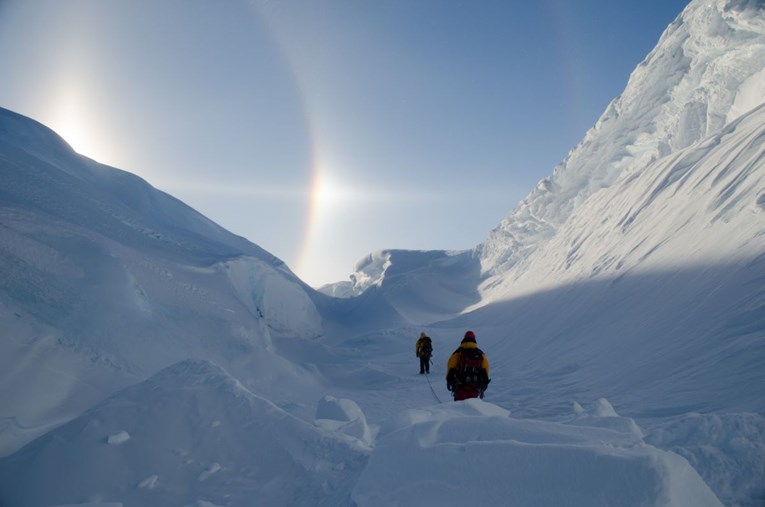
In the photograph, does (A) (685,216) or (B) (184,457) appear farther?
(A) (685,216)

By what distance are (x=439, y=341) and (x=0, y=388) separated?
61.7 feet

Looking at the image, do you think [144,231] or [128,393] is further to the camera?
[144,231]

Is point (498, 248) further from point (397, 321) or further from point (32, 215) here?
point (32, 215)

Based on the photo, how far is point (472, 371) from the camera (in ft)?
22.3

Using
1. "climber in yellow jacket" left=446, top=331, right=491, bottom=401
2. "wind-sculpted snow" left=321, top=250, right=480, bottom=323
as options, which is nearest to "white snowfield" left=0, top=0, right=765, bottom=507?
"climber in yellow jacket" left=446, top=331, right=491, bottom=401

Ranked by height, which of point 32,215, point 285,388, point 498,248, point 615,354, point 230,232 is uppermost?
point 498,248

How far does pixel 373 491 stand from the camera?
301 centimetres

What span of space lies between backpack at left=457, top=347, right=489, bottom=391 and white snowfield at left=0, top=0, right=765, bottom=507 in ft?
3.99

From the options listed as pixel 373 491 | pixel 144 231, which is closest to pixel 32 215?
pixel 144 231

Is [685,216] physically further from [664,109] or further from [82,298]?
[664,109]

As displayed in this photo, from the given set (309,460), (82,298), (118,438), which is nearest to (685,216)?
(309,460)

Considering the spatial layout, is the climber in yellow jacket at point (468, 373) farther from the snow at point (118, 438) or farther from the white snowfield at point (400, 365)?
the snow at point (118, 438)

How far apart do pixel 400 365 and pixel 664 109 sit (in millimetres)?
30585

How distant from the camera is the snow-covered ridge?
2411 centimetres
